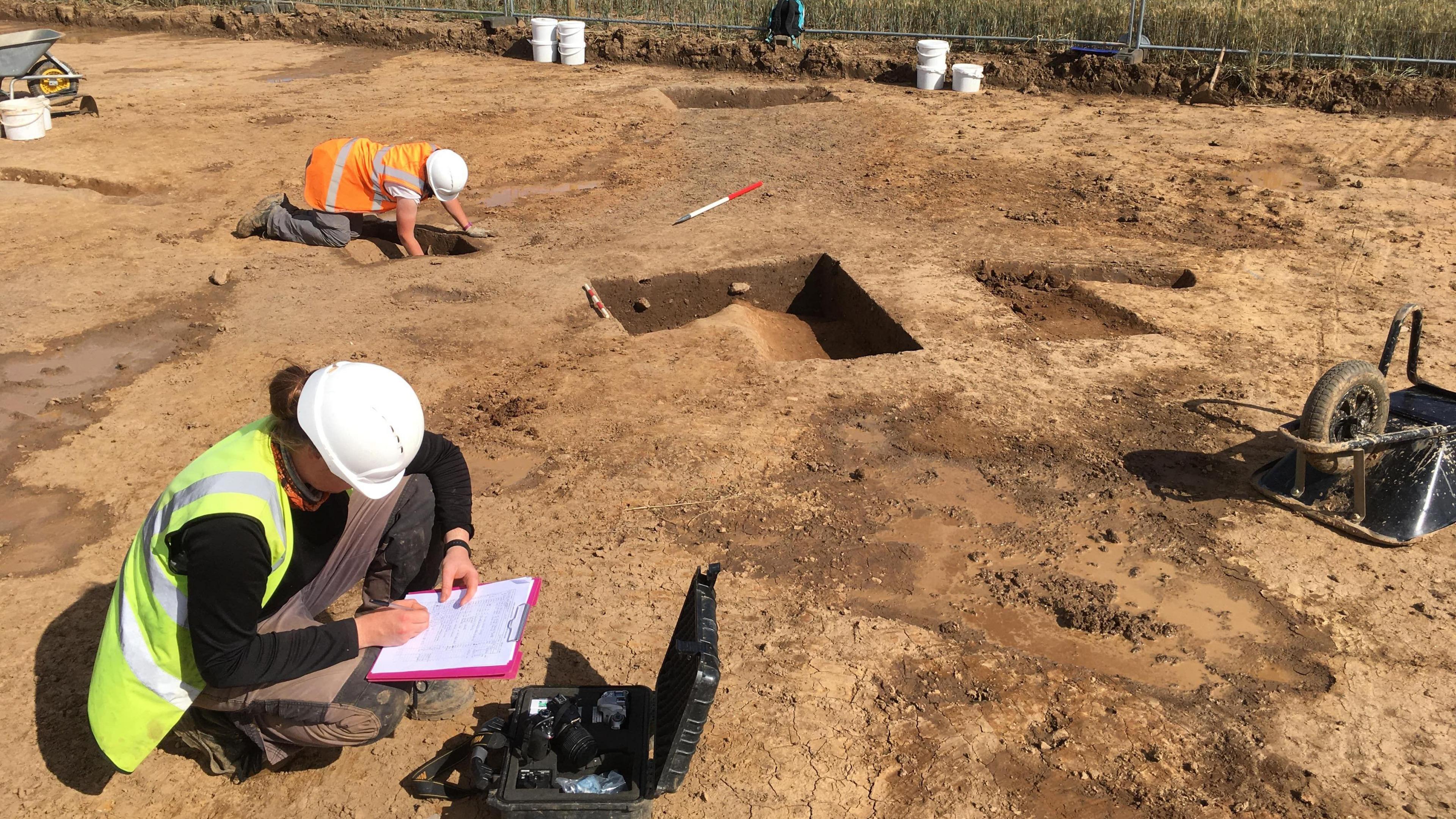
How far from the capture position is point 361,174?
23.9ft

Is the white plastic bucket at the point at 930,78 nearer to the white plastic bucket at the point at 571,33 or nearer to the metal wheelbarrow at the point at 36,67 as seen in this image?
the white plastic bucket at the point at 571,33

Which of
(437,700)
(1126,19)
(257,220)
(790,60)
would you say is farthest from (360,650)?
(1126,19)

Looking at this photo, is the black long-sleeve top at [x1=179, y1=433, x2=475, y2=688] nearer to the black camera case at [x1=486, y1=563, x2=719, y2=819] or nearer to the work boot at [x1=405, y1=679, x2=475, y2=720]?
the work boot at [x1=405, y1=679, x2=475, y2=720]

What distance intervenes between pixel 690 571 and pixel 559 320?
2721 millimetres

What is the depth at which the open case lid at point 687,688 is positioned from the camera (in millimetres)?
2535

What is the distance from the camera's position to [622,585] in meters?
3.93

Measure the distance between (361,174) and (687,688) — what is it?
586 centimetres

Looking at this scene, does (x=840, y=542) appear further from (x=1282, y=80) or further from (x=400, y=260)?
(x=1282, y=80)

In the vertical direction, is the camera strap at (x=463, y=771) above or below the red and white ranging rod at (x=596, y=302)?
below

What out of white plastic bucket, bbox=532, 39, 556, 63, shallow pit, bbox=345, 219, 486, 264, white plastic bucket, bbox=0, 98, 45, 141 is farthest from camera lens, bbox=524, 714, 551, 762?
white plastic bucket, bbox=532, 39, 556, 63

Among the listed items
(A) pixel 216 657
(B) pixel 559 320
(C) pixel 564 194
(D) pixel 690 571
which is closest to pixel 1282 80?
(C) pixel 564 194

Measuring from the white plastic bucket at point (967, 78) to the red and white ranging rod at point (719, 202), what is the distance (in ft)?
15.1

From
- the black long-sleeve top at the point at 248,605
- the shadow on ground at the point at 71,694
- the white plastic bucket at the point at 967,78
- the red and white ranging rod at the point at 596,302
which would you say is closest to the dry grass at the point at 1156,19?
the white plastic bucket at the point at 967,78

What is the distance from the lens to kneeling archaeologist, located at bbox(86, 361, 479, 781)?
8.27 ft
